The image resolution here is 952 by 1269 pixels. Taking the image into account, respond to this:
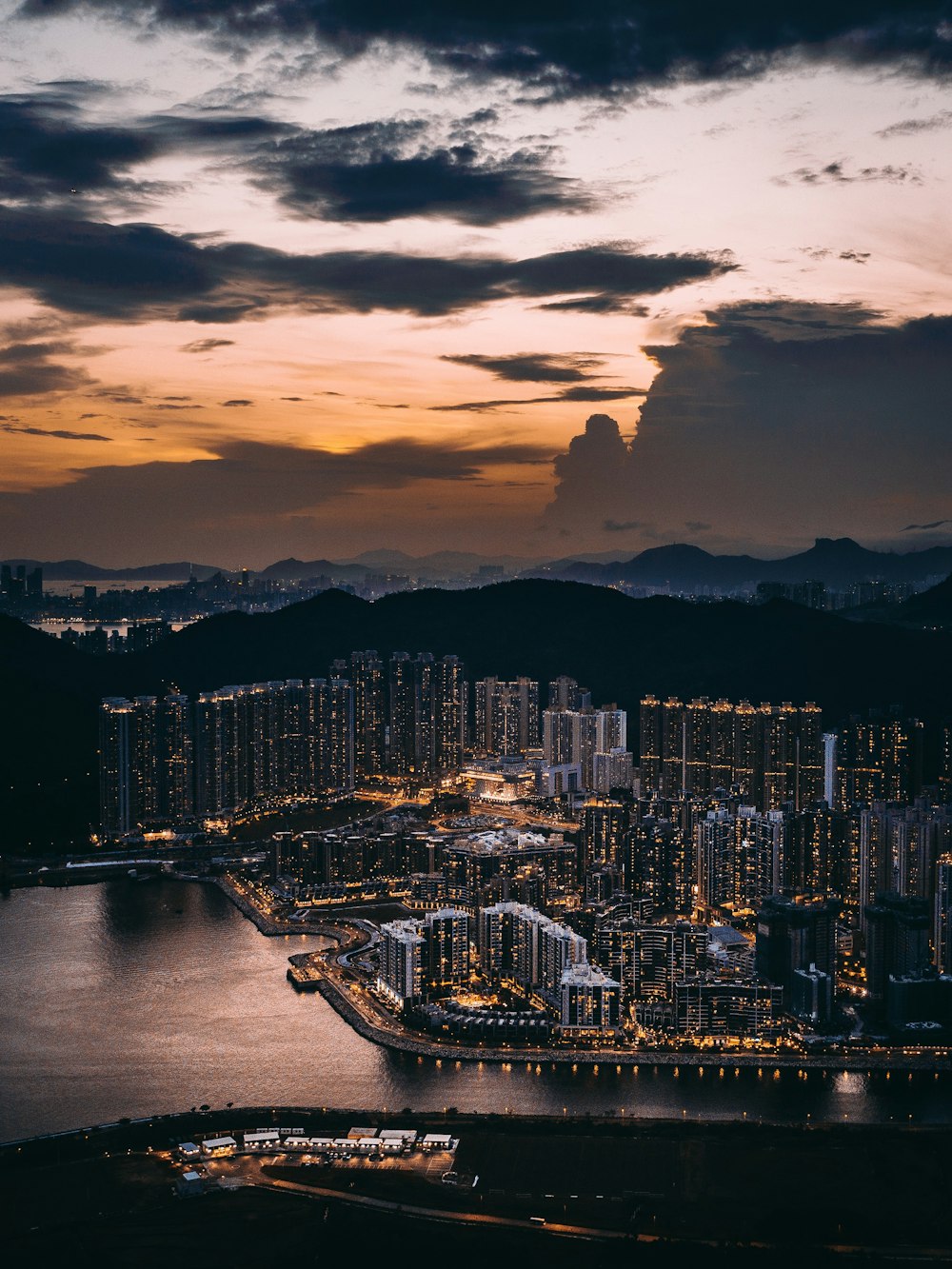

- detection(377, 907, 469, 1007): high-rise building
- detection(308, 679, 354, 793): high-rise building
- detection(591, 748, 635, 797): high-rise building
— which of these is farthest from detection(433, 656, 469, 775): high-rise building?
detection(377, 907, 469, 1007): high-rise building

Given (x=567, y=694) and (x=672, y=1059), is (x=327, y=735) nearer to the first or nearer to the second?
(x=567, y=694)

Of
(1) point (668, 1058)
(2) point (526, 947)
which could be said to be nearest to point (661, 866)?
(2) point (526, 947)

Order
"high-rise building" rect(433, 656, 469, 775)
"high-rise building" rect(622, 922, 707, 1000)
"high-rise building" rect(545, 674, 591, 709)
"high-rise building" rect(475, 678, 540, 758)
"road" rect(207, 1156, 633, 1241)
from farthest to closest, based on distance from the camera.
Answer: "high-rise building" rect(545, 674, 591, 709) → "high-rise building" rect(475, 678, 540, 758) → "high-rise building" rect(433, 656, 469, 775) → "high-rise building" rect(622, 922, 707, 1000) → "road" rect(207, 1156, 633, 1241)

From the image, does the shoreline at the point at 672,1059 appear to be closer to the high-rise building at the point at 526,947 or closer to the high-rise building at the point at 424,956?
the high-rise building at the point at 424,956

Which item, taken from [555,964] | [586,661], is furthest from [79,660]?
[555,964]

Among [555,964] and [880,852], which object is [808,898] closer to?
[880,852]

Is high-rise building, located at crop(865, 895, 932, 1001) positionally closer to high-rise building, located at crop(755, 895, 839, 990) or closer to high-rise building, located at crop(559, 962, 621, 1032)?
high-rise building, located at crop(755, 895, 839, 990)
